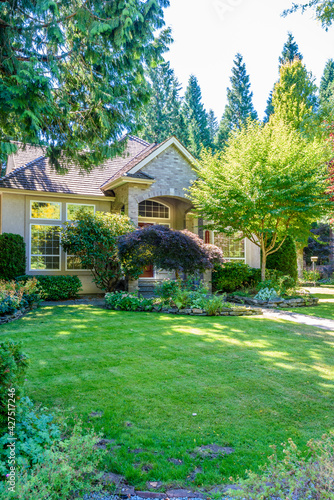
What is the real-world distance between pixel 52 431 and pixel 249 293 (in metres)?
10.9

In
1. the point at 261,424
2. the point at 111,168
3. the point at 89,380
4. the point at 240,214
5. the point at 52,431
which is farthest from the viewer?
the point at 111,168

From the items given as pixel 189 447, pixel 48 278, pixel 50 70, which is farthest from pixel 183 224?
pixel 189 447

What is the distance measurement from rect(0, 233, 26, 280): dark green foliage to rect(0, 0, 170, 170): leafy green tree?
3.32m

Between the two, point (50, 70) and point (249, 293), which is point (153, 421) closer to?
point (50, 70)

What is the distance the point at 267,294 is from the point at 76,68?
9.02 m

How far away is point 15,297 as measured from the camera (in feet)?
27.6

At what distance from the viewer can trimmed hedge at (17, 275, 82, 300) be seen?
11391 millimetres

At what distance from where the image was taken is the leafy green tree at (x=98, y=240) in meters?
11.4

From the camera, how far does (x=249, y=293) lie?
12.7 metres

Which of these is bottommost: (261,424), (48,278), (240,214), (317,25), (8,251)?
(261,424)

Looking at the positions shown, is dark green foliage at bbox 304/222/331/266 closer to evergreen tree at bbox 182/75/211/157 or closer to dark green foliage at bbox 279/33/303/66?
evergreen tree at bbox 182/75/211/157

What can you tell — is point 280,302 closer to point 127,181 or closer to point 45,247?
point 127,181

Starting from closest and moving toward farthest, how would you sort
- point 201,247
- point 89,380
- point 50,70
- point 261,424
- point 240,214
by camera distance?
point 261,424
point 89,380
point 50,70
point 201,247
point 240,214

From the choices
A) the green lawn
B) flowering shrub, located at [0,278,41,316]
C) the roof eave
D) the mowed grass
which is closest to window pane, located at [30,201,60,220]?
the roof eave
